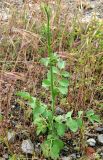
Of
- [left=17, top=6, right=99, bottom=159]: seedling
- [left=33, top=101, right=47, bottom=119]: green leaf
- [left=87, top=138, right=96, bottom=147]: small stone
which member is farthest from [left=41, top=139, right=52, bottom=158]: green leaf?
[left=87, top=138, right=96, bottom=147]: small stone

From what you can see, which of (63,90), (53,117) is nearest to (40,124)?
(53,117)

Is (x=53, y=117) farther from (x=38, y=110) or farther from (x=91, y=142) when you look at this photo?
(x=91, y=142)

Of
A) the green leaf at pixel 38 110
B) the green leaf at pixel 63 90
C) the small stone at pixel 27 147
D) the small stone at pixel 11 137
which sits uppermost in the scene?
the green leaf at pixel 63 90

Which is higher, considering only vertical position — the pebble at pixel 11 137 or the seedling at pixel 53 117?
the seedling at pixel 53 117

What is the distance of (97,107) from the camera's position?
2557mm

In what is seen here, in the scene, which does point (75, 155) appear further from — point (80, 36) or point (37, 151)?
point (80, 36)

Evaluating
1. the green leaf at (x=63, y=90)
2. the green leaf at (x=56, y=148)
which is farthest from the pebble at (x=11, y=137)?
the green leaf at (x=63, y=90)

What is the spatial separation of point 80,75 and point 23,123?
0.48m

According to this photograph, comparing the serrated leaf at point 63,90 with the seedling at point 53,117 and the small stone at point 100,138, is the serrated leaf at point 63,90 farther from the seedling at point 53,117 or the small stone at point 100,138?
the small stone at point 100,138

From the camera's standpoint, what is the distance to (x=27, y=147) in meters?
2.27

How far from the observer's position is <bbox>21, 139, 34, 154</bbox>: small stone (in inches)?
88.8

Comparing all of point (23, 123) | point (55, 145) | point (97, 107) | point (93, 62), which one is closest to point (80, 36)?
point (93, 62)

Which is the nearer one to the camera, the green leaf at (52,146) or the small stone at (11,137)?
the green leaf at (52,146)

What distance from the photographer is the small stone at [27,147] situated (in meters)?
2.26
